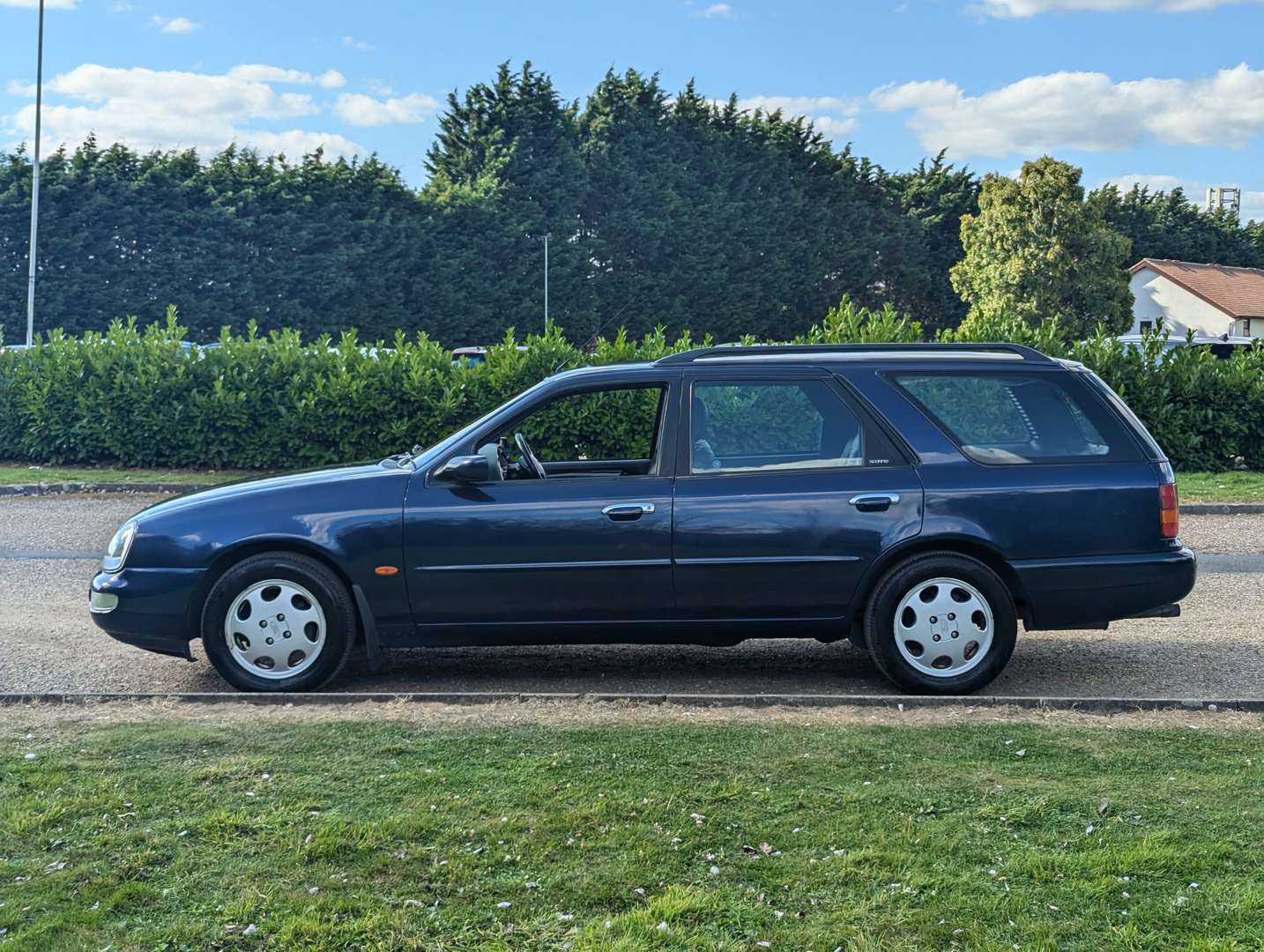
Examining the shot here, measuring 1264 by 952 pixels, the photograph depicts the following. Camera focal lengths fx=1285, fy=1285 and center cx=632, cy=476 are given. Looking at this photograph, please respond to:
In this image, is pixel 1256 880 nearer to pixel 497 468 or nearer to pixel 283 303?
pixel 497 468

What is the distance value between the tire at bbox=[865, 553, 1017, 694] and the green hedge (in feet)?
33.2

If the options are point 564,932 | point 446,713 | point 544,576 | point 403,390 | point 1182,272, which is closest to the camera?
point 564,932

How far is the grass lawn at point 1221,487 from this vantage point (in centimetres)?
1435

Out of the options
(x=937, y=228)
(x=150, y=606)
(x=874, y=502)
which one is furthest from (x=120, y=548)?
(x=937, y=228)

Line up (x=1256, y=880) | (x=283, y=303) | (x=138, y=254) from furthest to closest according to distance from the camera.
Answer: (x=283, y=303) < (x=138, y=254) < (x=1256, y=880)

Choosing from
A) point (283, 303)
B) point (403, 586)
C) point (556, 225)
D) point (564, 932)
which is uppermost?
point (556, 225)

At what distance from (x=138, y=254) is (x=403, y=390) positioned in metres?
29.6

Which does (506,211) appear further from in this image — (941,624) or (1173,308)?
(941,624)

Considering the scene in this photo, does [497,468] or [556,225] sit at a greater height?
[556,225]

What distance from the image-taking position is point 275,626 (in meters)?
6.33

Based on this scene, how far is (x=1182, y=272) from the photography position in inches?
2584

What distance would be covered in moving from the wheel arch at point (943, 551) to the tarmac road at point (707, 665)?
1.60ft

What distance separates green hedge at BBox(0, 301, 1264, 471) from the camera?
16.7m

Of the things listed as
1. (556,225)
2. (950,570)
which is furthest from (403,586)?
(556,225)
